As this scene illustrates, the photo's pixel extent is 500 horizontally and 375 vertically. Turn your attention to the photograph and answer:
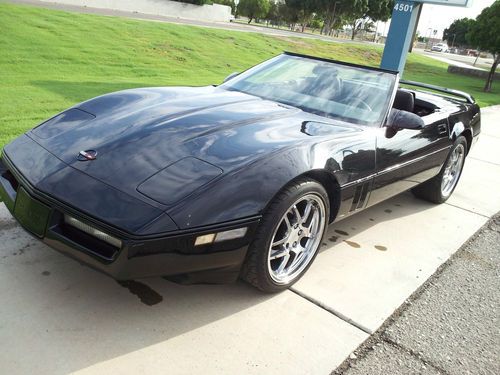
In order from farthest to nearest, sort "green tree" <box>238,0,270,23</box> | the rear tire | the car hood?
"green tree" <box>238,0,270,23</box>, the rear tire, the car hood

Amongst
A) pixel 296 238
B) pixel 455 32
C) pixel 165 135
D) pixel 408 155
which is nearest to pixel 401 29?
pixel 408 155

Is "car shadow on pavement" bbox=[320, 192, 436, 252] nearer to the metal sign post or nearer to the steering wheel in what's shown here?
the steering wheel

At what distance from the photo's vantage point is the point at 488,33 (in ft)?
65.2

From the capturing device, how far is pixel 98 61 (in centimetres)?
1000

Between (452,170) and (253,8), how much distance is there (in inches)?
2425

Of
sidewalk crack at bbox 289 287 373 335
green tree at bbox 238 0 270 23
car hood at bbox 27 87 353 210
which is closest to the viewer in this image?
car hood at bbox 27 87 353 210

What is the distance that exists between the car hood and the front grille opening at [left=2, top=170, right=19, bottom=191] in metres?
0.23

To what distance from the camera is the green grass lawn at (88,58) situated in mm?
6121

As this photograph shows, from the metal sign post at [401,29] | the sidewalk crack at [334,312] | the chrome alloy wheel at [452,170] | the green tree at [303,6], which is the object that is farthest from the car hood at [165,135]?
the green tree at [303,6]

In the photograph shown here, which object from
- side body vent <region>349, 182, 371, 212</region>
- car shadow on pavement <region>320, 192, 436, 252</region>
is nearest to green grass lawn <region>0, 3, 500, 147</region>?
car shadow on pavement <region>320, 192, 436, 252</region>

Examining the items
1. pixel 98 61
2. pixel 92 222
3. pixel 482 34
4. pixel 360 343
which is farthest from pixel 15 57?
pixel 482 34

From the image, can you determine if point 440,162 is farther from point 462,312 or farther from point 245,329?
point 245,329

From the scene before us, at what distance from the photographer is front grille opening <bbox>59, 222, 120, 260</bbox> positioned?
198 cm

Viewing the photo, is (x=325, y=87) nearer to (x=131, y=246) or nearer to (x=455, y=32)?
(x=131, y=246)
